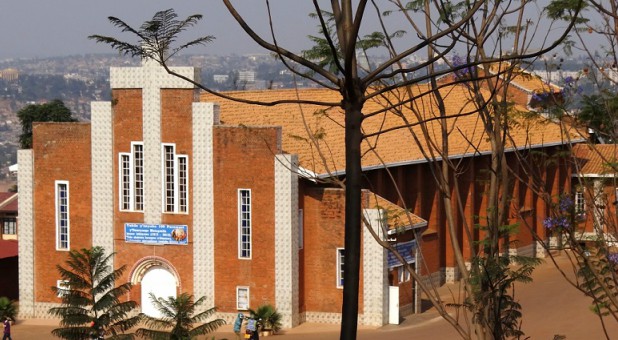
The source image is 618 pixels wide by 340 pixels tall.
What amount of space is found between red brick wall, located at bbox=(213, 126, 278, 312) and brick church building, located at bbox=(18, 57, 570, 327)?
3 cm

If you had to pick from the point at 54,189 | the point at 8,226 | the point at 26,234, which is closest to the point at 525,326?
the point at 54,189

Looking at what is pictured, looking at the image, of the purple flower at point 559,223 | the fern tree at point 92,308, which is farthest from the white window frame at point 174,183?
the purple flower at point 559,223

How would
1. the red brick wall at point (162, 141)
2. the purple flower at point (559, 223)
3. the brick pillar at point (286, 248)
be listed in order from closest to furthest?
the purple flower at point (559, 223) → the brick pillar at point (286, 248) → the red brick wall at point (162, 141)

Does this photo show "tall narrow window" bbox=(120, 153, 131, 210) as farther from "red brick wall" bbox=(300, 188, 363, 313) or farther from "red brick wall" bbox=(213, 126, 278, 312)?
"red brick wall" bbox=(300, 188, 363, 313)

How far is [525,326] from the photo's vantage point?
36.9 m

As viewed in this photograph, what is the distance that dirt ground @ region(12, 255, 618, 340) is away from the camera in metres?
35.2

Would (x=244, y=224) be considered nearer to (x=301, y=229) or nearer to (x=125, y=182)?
(x=301, y=229)

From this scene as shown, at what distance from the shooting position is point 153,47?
8453 mm

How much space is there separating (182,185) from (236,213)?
2.02 metres

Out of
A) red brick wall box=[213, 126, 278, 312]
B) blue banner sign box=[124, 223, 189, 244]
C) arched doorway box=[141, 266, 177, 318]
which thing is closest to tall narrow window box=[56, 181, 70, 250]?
blue banner sign box=[124, 223, 189, 244]

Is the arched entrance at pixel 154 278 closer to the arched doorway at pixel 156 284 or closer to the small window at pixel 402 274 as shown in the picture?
the arched doorway at pixel 156 284

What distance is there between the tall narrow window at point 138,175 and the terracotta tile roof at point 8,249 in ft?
22.4

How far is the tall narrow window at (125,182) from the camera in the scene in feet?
126

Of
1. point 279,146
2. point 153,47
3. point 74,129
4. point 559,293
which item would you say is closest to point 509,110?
point 153,47
